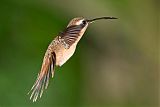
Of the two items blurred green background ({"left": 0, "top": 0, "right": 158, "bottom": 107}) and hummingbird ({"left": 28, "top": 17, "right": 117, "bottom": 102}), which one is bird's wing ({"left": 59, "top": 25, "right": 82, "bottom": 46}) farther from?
blurred green background ({"left": 0, "top": 0, "right": 158, "bottom": 107})

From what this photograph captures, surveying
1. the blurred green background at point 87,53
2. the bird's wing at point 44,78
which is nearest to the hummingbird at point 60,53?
the bird's wing at point 44,78

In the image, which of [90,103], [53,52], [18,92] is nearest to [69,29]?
[53,52]

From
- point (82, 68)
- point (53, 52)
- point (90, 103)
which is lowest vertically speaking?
point (90, 103)

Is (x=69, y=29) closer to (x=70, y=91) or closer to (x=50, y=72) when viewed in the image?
(x=50, y=72)

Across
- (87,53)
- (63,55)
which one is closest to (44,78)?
(63,55)

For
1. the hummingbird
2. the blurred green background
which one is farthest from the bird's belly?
the blurred green background

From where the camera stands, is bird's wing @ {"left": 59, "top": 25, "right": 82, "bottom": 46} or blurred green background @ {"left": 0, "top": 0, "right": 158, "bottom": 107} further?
blurred green background @ {"left": 0, "top": 0, "right": 158, "bottom": 107}

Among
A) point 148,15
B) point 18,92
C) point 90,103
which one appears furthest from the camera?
point 90,103

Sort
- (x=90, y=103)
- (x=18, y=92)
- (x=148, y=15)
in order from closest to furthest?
(x=18, y=92) → (x=148, y=15) → (x=90, y=103)
